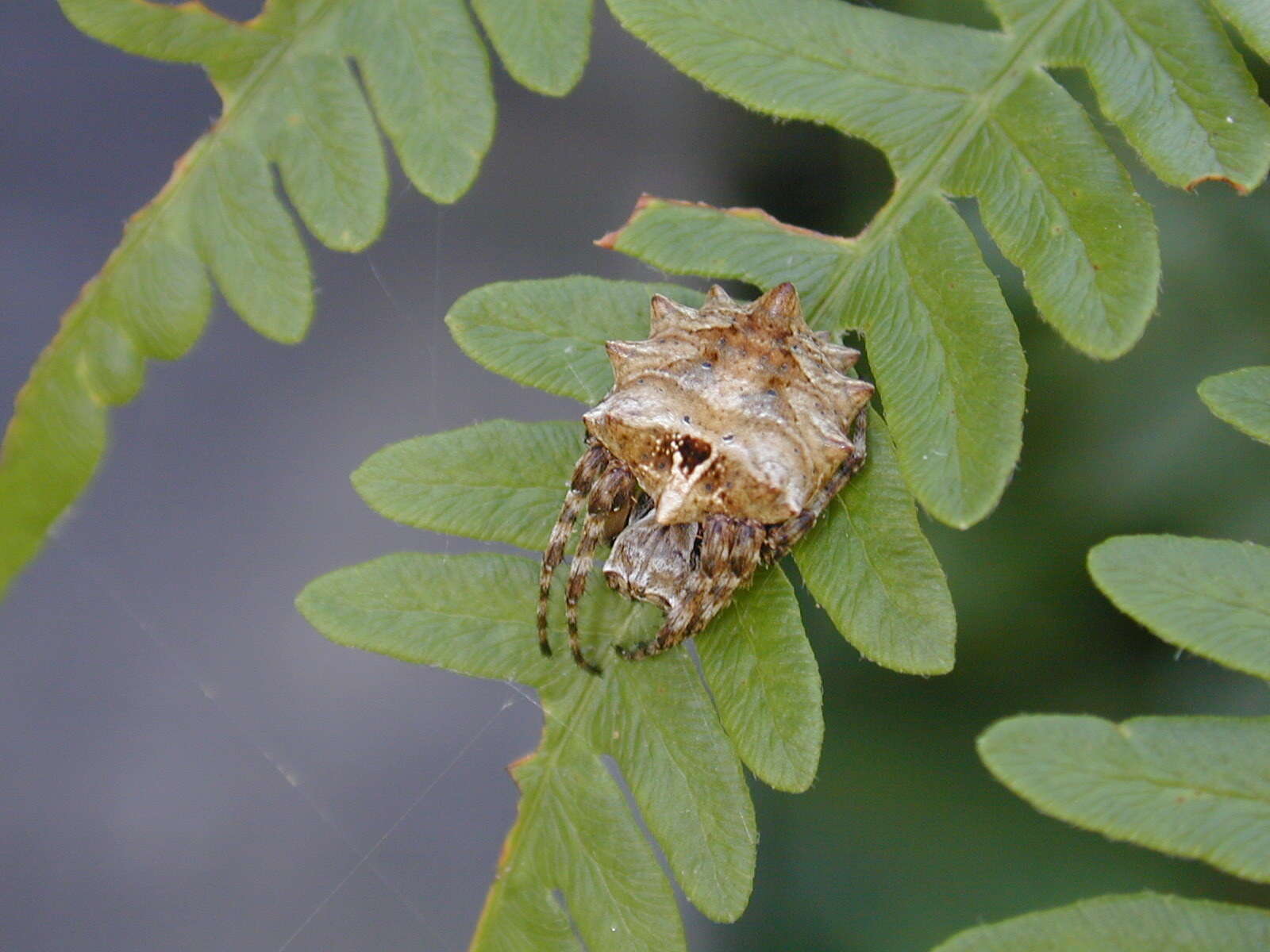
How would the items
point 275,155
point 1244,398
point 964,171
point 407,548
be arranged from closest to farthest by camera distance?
1. point 1244,398
2. point 964,171
3. point 275,155
4. point 407,548

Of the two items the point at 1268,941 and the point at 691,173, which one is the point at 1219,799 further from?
the point at 691,173

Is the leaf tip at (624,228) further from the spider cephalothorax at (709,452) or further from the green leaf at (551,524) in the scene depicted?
the green leaf at (551,524)

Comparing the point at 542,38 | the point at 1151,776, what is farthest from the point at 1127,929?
the point at 542,38

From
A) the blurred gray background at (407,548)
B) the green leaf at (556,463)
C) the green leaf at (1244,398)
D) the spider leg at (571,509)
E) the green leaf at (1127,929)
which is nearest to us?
the green leaf at (1127,929)

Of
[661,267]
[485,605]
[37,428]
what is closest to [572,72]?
[661,267]

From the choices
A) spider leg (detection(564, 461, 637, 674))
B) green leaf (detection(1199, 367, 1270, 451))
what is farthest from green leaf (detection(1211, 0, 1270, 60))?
spider leg (detection(564, 461, 637, 674))

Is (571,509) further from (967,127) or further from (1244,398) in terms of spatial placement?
(1244,398)

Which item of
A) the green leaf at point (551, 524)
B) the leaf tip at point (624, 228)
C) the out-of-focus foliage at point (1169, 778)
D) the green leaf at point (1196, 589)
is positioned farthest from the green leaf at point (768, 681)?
the leaf tip at point (624, 228)
